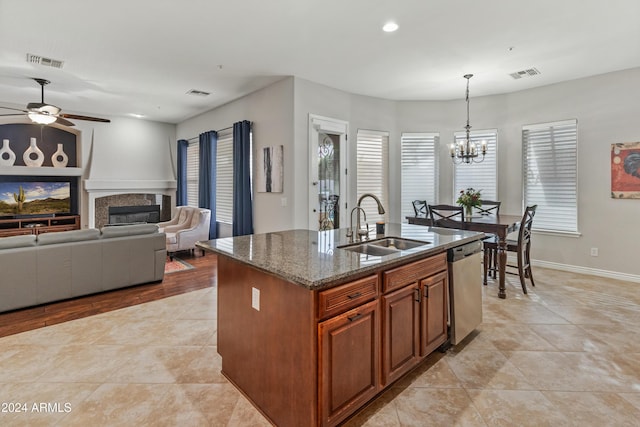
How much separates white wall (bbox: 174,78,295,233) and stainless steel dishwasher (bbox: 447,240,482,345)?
2.66 metres

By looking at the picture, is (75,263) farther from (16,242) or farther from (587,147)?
(587,147)

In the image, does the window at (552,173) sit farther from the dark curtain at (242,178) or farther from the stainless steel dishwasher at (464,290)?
the dark curtain at (242,178)

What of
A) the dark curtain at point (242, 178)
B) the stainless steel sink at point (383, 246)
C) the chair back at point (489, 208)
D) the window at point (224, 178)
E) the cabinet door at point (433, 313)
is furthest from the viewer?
the window at point (224, 178)

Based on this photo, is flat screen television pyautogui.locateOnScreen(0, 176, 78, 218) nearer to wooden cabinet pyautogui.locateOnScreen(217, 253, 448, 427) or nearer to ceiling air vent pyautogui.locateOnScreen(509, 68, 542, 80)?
wooden cabinet pyautogui.locateOnScreen(217, 253, 448, 427)

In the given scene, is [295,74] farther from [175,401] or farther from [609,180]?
[609,180]

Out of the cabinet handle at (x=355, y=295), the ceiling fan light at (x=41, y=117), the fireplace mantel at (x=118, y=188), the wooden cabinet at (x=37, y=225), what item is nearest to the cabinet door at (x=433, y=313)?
the cabinet handle at (x=355, y=295)

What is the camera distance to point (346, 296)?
1.64m

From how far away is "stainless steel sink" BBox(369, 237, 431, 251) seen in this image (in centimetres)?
246

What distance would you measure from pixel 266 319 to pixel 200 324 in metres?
1.66

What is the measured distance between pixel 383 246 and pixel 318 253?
0.78 meters

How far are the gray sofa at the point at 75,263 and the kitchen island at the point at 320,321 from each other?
2.33 metres

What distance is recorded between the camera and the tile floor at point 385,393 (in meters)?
1.84

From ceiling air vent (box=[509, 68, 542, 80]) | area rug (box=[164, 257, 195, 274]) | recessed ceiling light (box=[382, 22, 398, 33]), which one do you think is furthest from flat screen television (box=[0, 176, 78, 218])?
ceiling air vent (box=[509, 68, 542, 80])

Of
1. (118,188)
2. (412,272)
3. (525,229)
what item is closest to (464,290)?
(412,272)
